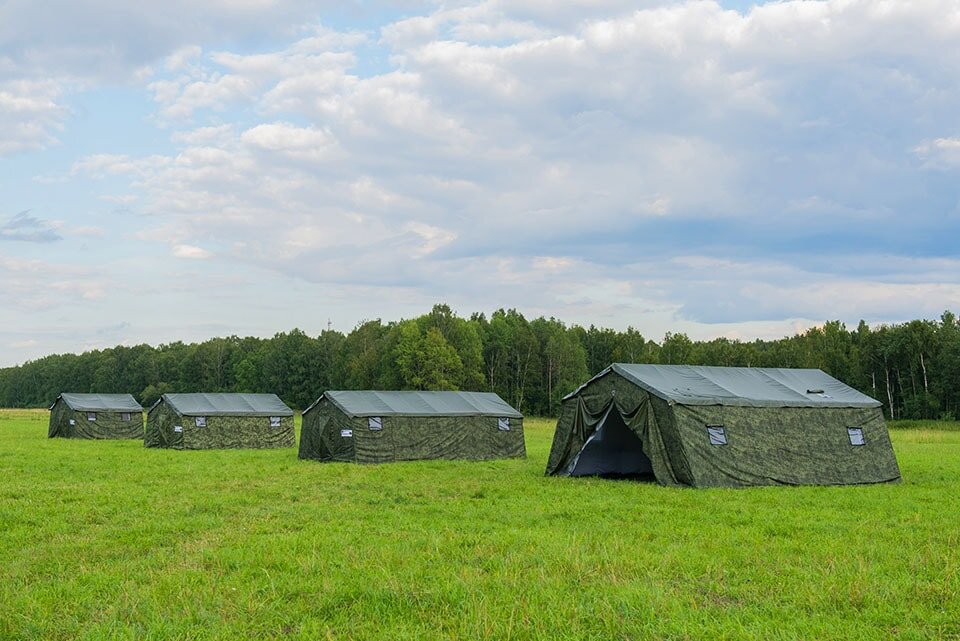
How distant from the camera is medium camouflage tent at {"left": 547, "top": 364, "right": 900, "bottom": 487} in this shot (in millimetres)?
18078

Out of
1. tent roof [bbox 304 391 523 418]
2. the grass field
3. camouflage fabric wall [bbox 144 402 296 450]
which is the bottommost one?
the grass field

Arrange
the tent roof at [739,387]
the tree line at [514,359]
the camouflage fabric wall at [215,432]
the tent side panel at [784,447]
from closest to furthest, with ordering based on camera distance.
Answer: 1. the tent side panel at [784,447]
2. the tent roof at [739,387]
3. the camouflage fabric wall at [215,432]
4. the tree line at [514,359]

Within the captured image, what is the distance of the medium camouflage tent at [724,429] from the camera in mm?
18078

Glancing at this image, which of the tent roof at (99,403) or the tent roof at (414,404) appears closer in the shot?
the tent roof at (414,404)

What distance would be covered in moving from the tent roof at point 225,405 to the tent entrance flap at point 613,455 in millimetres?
19339

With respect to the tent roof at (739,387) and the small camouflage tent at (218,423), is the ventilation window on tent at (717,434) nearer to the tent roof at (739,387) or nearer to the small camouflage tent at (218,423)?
the tent roof at (739,387)

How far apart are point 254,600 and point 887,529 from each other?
30.0 ft

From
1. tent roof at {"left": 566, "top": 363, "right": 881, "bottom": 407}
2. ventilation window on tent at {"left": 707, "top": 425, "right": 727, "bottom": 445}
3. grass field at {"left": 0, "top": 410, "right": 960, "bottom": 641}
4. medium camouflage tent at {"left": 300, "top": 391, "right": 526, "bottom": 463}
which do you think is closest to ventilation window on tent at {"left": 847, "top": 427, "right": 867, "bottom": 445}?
tent roof at {"left": 566, "top": 363, "right": 881, "bottom": 407}

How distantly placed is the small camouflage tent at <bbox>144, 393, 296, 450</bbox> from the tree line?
3820 cm

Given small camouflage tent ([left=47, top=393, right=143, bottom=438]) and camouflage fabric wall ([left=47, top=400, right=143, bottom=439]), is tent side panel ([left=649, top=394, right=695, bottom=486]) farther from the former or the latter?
camouflage fabric wall ([left=47, top=400, right=143, bottom=439])

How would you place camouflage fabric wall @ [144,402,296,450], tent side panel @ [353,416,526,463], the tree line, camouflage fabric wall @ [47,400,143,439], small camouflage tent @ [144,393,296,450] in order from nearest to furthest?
tent side panel @ [353,416,526,463] → camouflage fabric wall @ [144,402,296,450] → small camouflage tent @ [144,393,296,450] → camouflage fabric wall @ [47,400,143,439] → the tree line

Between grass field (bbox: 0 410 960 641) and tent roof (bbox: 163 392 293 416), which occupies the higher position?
tent roof (bbox: 163 392 293 416)

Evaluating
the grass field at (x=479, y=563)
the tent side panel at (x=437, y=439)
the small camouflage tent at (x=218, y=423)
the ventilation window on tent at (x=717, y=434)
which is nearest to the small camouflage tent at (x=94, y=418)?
the small camouflage tent at (x=218, y=423)

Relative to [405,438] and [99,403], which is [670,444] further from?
[99,403]
